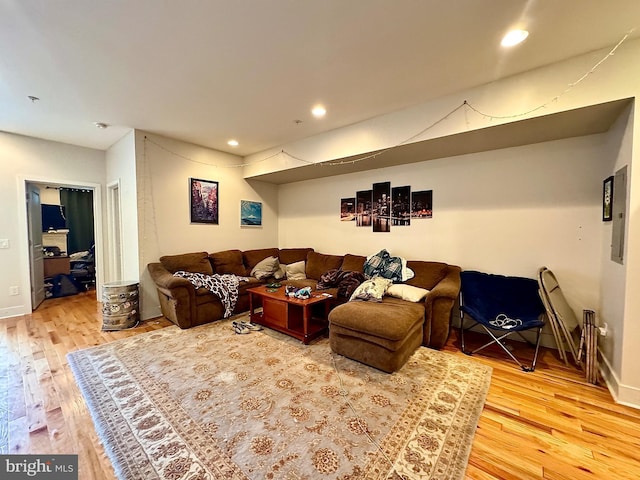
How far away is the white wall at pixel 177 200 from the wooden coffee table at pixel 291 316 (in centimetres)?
158

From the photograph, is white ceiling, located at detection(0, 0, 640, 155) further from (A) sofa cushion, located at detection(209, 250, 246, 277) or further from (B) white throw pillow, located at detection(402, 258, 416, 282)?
(A) sofa cushion, located at detection(209, 250, 246, 277)

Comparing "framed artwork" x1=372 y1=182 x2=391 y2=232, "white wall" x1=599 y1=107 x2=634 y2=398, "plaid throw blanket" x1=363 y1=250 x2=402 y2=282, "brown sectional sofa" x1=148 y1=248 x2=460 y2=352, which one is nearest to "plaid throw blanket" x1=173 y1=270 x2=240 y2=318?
"brown sectional sofa" x1=148 y1=248 x2=460 y2=352

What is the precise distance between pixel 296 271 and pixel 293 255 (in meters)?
0.43

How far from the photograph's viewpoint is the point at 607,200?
2.43 metres

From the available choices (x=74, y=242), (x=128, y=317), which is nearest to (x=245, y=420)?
(x=128, y=317)

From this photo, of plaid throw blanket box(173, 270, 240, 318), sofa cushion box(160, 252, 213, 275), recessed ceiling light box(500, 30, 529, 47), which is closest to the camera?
recessed ceiling light box(500, 30, 529, 47)

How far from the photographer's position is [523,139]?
281 cm

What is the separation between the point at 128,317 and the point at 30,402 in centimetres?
155

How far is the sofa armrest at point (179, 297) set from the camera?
328cm

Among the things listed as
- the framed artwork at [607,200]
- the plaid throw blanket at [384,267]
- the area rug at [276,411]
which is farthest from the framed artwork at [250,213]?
the framed artwork at [607,200]

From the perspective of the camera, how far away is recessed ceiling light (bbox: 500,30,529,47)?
5.95 ft

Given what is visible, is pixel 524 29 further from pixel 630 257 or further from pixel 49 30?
pixel 49 30

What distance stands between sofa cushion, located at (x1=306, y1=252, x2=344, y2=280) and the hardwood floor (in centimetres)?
235

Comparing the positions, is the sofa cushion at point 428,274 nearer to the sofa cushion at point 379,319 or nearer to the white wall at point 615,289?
the sofa cushion at point 379,319
